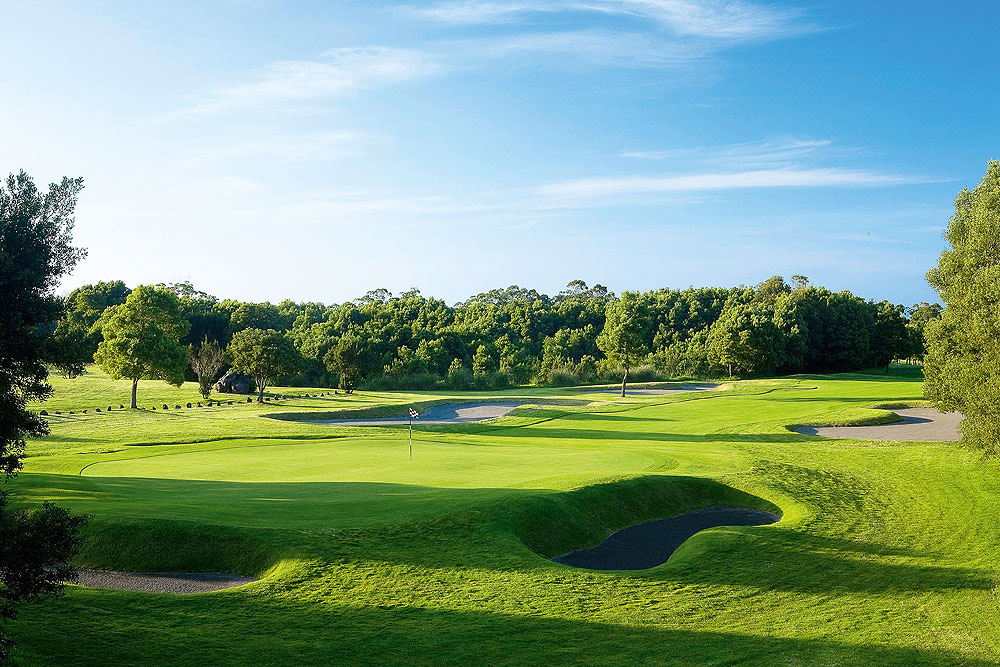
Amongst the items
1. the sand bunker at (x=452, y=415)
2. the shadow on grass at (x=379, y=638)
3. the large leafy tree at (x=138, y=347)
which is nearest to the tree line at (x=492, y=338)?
the large leafy tree at (x=138, y=347)

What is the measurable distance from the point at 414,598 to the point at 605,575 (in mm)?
3801

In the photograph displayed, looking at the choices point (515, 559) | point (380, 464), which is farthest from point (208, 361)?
point (515, 559)

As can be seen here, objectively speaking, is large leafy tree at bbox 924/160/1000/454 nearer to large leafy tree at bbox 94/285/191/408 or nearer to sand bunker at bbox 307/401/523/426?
sand bunker at bbox 307/401/523/426

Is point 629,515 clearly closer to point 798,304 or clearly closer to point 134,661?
point 134,661

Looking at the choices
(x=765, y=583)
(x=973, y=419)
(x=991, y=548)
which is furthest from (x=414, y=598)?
(x=973, y=419)

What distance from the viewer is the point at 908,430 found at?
38.7 m

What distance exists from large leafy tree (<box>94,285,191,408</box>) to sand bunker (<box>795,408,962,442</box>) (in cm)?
4532

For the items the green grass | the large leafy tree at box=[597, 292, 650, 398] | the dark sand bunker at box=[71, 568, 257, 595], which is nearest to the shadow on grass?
the green grass

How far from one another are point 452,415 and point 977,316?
33.8 m

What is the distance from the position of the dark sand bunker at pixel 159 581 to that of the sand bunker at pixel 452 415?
102 feet

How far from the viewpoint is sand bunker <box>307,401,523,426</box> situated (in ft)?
151

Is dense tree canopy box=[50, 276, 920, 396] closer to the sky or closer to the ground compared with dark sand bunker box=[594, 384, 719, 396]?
closer to the sky

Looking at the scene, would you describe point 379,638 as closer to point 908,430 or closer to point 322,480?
point 322,480

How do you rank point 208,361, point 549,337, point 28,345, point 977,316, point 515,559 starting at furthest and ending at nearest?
point 549,337 < point 208,361 < point 977,316 < point 515,559 < point 28,345
